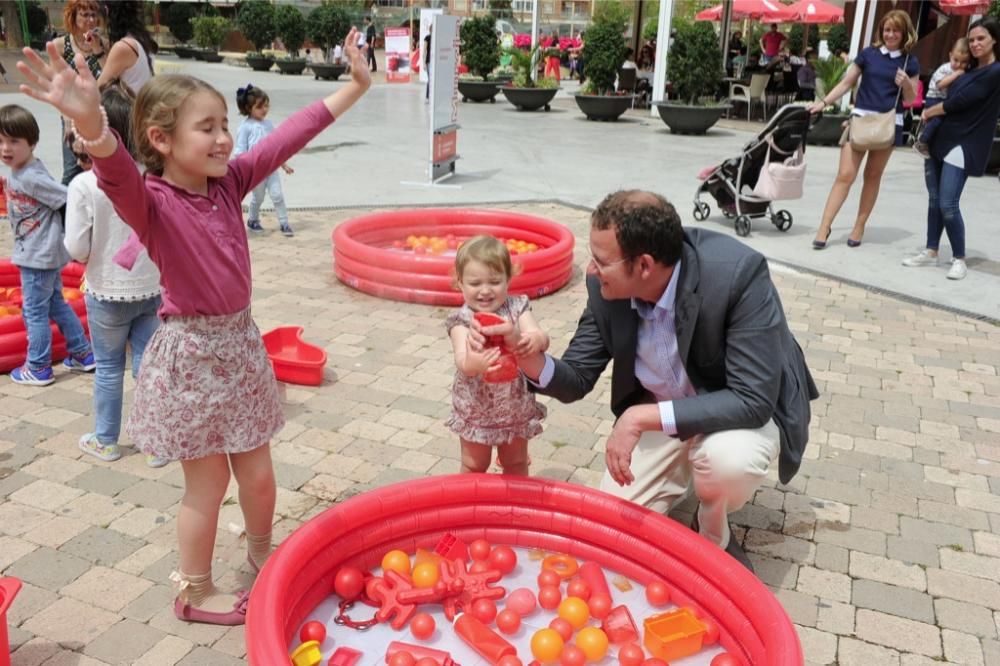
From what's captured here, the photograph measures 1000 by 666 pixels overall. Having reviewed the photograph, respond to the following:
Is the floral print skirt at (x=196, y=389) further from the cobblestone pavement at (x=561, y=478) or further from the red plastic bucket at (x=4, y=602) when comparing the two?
the cobblestone pavement at (x=561, y=478)

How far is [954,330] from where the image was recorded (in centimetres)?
609

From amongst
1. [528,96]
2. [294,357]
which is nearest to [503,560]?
[294,357]

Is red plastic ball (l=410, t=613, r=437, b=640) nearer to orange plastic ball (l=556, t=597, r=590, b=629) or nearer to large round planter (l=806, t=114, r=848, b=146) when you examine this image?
orange plastic ball (l=556, t=597, r=590, b=629)

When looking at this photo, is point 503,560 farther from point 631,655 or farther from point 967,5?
point 967,5

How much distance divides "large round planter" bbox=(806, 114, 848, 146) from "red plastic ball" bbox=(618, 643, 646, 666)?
14.8 meters

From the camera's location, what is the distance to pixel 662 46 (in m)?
18.3

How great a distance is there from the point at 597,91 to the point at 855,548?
17.3 metres

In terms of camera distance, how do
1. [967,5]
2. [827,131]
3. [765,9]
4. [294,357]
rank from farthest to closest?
[765,9]
[827,131]
[967,5]
[294,357]

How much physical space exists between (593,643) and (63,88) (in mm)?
2198

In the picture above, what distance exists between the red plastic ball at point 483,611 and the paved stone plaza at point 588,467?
783mm

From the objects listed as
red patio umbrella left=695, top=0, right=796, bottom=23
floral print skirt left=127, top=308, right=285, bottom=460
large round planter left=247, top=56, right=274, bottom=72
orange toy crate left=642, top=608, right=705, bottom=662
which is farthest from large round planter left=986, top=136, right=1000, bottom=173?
large round planter left=247, top=56, right=274, bottom=72

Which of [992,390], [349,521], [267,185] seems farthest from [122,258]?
[267,185]

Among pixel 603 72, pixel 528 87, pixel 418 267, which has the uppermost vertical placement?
pixel 603 72

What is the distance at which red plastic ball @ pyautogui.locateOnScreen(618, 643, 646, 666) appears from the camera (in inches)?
104
